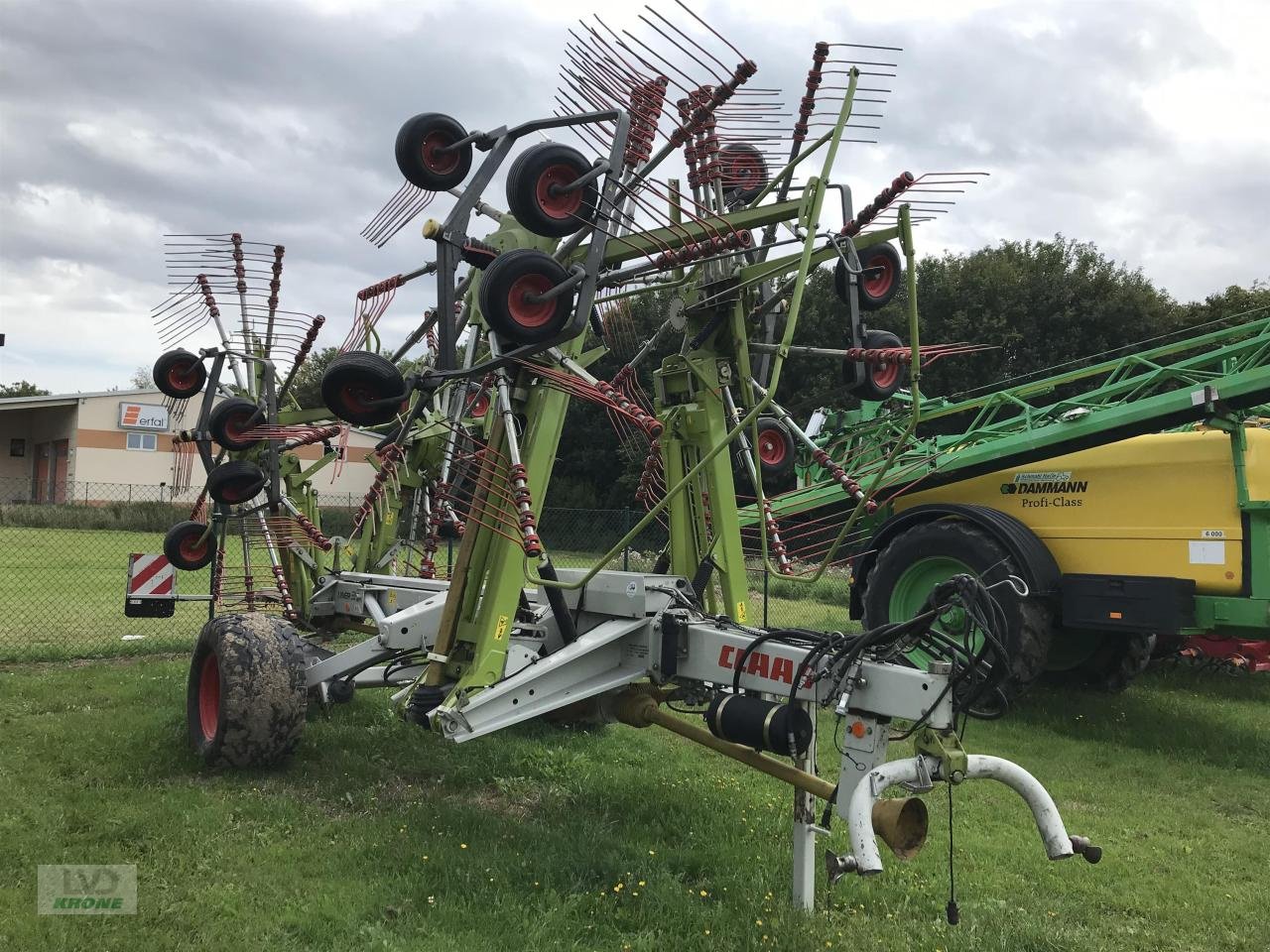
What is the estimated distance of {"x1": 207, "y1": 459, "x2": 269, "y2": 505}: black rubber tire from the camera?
24.2 feet

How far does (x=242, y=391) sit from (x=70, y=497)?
36232 mm

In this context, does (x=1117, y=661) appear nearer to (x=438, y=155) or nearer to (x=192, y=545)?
(x=438, y=155)

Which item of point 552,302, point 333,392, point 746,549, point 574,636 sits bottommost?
point 574,636

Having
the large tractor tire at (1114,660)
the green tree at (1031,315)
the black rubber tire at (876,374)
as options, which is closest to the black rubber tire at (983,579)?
the large tractor tire at (1114,660)

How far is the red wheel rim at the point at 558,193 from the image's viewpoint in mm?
4465

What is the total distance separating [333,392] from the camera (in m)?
5.07

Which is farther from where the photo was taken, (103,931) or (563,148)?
(563,148)

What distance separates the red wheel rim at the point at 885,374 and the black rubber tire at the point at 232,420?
4.76 metres

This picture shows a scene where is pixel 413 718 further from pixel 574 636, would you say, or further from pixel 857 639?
pixel 857 639

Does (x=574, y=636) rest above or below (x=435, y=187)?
below

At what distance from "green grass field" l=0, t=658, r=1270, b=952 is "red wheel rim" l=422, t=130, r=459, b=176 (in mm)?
3507

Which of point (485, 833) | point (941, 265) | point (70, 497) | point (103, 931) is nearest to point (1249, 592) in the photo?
point (485, 833)

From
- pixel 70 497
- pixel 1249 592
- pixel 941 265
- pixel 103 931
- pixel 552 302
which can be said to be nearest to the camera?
pixel 103 931

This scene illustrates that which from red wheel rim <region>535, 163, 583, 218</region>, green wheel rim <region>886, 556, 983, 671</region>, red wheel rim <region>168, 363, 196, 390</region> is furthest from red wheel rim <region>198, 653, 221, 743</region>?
green wheel rim <region>886, 556, 983, 671</region>
